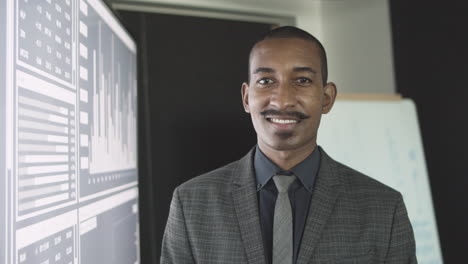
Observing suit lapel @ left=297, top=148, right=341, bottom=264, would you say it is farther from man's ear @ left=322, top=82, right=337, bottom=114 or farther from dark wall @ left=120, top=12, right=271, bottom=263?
dark wall @ left=120, top=12, right=271, bottom=263

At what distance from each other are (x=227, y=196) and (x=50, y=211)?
1.37 ft

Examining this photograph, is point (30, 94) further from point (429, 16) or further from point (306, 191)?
point (429, 16)

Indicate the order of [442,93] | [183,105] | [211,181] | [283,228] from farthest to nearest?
1. [183,105]
2. [442,93]
3. [211,181]
4. [283,228]

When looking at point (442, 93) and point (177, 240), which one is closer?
point (177, 240)

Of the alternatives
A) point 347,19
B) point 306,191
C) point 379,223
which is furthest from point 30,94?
point 347,19

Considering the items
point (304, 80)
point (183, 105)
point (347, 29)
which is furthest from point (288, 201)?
point (347, 29)

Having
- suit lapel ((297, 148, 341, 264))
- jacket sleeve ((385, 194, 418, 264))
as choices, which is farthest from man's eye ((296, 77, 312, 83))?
jacket sleeve ((385, 194, 418, 264))

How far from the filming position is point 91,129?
1.10 meters

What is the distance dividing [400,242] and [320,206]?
0.21 m

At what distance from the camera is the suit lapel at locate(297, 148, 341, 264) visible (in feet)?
3.11

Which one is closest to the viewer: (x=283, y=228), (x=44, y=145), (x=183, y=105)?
(x=44, y=145)

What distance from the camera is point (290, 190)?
1034 mm

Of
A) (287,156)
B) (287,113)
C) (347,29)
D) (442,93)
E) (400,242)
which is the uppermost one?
(347,29)

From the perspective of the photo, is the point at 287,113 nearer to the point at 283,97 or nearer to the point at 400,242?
the point at 283,97
